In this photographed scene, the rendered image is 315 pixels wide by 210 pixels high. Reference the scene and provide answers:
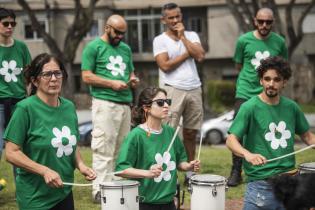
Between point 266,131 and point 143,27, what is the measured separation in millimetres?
38607

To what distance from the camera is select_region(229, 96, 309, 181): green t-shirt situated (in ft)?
16.7

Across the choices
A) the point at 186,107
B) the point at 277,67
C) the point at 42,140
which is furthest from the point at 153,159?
the point at 186,107

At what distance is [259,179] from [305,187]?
4.89ft

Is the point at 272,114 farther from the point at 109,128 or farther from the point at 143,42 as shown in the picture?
the point at 143,42

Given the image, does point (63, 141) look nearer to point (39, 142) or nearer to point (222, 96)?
point (39, 142)

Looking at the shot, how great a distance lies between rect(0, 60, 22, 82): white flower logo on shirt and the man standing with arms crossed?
114 inches

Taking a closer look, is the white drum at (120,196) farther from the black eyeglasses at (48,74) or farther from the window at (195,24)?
the window at (195,24)

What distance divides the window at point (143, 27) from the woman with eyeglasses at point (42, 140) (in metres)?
38.1

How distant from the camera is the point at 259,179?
510cm

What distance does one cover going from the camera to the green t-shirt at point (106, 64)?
715 cm

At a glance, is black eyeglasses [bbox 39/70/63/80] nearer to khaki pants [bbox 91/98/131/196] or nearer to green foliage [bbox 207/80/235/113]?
khaki pants [bbox 91/98/131/196]

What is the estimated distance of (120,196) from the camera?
4848 mm

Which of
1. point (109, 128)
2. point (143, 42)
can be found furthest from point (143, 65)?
point (109, 128)

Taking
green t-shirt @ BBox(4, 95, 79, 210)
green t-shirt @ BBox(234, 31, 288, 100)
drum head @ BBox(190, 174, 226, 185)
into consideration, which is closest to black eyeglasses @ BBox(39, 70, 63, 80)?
green t-shirt @ BBox(4, 95, 79, 210)
